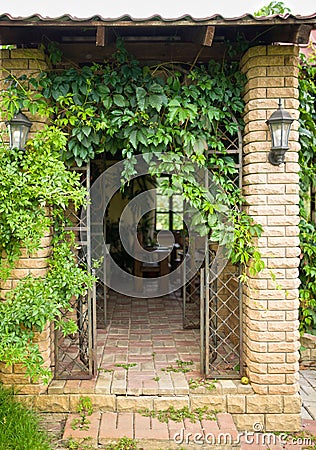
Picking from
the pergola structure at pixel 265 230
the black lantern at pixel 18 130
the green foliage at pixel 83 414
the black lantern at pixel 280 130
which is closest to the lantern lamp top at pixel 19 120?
the black lantern at pixel 18 130

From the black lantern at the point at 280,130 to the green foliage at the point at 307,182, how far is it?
736mm

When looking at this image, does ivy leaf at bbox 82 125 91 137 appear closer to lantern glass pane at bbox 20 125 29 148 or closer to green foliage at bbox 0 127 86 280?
green foliage at bbox 0 127 86 280

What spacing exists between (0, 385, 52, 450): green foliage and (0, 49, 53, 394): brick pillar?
0.17m

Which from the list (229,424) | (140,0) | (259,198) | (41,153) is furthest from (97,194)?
(140,0)

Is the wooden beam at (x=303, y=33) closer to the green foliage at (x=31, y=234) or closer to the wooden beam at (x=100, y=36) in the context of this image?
the wooden beam at (x=100, y=36)

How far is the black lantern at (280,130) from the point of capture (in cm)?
343

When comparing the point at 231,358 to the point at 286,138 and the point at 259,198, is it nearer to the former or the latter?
the point at 259,198

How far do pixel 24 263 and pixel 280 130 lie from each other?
216cm

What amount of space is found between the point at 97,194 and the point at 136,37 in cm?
246

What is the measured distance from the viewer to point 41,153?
3547 mm

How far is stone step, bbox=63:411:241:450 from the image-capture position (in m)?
3.26

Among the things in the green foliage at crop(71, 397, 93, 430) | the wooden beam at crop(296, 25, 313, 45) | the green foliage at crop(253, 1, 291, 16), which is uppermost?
the green foliage at crop(253, 1, 291, 16)

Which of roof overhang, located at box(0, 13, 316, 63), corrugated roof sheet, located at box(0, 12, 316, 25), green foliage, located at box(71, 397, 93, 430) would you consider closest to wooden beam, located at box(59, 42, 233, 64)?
roof overhang, located at box(0, 13, 316, 63)

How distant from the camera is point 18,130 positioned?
3463 millimetres
